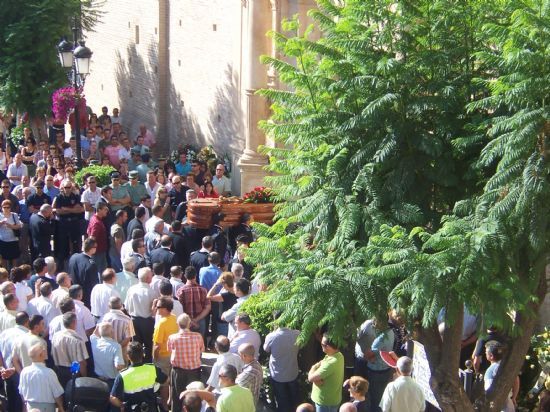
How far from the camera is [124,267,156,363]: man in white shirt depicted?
15031mm

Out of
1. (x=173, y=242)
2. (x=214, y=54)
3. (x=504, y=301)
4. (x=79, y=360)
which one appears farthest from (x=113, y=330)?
(x=214, y=54)

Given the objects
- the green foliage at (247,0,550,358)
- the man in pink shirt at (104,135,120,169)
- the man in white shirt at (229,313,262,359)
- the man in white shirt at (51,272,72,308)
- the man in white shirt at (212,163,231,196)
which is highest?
the green foliage at (247,0,550,358)

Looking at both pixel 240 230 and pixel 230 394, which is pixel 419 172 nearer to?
pixel 230 394

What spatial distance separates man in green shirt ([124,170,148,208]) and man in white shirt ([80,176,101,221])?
26.3 inches

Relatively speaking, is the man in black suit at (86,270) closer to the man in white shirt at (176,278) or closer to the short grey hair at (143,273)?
the man in white shirt at (176,278)

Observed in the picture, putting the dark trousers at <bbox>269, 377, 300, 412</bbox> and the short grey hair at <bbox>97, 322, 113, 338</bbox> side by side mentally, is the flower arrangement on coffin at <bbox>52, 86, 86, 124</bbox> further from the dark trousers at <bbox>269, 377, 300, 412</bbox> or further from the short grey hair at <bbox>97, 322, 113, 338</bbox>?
the dark trousers at <bbox>269, 377, 300, 412</bbox>

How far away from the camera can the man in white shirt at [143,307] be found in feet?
49.3

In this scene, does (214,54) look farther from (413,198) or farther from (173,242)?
(413,198)

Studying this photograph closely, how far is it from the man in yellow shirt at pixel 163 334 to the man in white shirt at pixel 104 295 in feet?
3.28

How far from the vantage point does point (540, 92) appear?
32.0 ft

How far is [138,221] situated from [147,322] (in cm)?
389

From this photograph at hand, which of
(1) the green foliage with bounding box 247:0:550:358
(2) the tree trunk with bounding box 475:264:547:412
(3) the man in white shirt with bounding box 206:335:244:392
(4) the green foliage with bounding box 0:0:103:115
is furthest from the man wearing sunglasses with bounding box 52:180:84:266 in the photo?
(2) the tree trunk with bounding box 475:264:547:412

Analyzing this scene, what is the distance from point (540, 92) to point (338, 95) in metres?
2.11

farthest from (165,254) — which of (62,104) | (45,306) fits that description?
(62,104)
